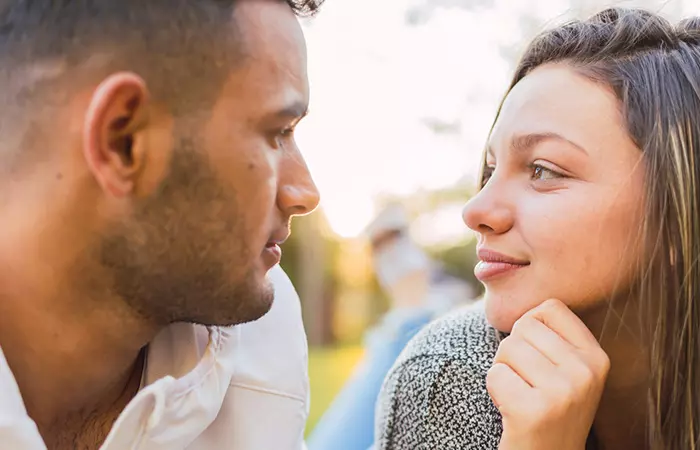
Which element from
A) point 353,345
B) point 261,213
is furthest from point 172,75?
point 353,345

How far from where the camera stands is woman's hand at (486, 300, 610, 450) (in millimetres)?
1423

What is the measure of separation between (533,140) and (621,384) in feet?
1.86

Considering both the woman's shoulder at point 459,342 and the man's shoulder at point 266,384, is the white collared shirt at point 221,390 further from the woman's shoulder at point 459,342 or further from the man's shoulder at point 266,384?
the woman's shoulder at point 459,342

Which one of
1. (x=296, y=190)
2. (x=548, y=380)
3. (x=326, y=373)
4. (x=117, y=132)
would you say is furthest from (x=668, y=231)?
(x=326, y=373)

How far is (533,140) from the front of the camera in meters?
1.51

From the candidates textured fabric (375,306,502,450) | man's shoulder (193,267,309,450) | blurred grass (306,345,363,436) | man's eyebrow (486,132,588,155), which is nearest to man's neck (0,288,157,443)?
man's shoulder (193,267,309,450)

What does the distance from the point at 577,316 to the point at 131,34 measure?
3.31 feet

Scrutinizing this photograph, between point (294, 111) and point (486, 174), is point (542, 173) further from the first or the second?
point (294, 111)

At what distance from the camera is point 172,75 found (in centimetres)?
128

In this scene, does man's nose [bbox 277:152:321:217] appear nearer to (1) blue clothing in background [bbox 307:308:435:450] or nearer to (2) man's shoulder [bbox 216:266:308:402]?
(2) man's shoulder [bbox 216:266:308:402]

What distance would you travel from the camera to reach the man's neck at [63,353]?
52.5 inches

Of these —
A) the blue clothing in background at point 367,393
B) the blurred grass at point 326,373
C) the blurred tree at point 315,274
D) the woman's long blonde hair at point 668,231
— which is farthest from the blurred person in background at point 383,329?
the blurred tree at point 315,274

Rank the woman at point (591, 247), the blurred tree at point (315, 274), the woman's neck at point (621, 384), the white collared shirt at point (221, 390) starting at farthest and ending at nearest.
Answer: the blurred tree at point (315, 274) < the woman's neck at point (621, 384) < the woman at point (591, 247) < the white collared shirt at point (221, 390)

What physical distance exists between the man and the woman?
0.44 meters
